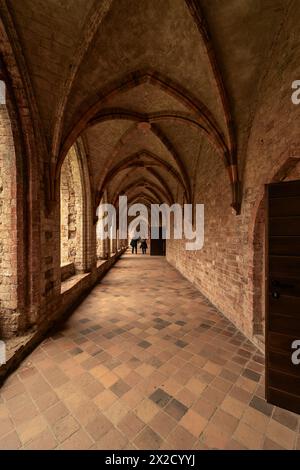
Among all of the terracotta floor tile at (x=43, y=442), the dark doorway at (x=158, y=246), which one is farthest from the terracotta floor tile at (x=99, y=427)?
the dark doorway at (x=158, y=246)

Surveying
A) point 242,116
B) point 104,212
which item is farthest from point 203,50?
point 104,212

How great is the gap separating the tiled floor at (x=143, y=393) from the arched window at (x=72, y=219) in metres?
2.53

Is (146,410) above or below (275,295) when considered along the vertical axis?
below

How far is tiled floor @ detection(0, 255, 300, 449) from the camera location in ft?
5.26

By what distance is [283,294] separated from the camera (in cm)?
208

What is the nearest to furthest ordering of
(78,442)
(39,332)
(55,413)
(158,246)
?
(78,442)
(55,413)
(39,332)
(158,246)

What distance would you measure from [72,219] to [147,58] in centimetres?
435

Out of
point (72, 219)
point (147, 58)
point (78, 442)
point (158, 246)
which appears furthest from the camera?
point (158, 246)

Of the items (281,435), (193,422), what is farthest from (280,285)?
(193,422)

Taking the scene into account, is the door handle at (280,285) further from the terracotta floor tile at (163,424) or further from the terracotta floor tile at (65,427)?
the terracotta floor tile at (65,427)

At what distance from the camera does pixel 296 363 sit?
2.05 m

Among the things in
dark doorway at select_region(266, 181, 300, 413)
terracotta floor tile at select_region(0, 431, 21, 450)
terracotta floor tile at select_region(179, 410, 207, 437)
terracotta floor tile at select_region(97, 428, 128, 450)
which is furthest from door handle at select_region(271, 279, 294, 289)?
terracotta floor tile at select_region(0, 431, 21, 450)

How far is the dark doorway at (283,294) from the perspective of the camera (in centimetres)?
202

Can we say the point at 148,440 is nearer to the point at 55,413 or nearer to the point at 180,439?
the point at 180,439
